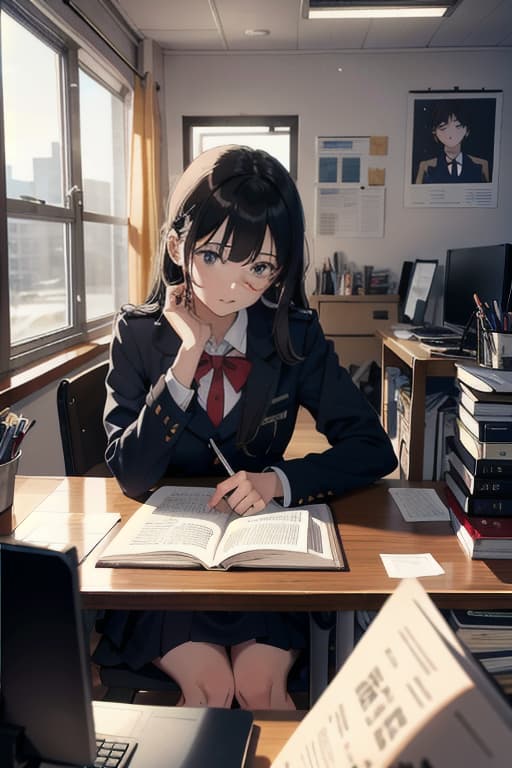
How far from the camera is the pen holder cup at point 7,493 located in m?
1.10

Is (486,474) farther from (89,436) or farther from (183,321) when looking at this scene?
(89,436)

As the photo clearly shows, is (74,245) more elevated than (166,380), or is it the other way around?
(74,245)

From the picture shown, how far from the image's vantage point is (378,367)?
445 cm

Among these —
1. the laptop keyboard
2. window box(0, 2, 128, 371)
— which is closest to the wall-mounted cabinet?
window box(0, 2, 128, 371)

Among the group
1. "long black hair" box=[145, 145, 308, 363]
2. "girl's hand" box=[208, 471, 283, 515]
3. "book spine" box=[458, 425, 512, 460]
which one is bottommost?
"girl's hand" box=[208, 471, 283, 515]

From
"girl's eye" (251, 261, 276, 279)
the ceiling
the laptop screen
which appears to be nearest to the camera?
the laptop screen

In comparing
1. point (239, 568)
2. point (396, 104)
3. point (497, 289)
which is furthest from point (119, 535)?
point (396, 104)

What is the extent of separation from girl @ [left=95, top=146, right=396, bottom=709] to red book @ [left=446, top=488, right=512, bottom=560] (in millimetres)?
258

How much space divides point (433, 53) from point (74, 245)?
2.85m

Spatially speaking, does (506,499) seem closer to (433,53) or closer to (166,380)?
(166,380)

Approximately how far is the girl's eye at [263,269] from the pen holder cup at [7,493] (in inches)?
19.3

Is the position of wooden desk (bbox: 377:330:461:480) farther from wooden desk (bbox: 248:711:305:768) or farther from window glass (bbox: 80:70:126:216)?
window glass (bbox: 80:70:126:216)

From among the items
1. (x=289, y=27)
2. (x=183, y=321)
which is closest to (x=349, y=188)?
(x=289, y=27)

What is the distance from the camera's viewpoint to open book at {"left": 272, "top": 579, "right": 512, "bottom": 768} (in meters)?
0.36
